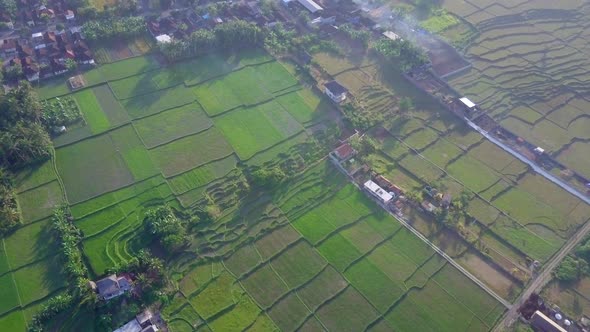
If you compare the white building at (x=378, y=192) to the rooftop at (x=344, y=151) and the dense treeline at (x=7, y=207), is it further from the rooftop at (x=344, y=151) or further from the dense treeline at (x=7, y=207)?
the dense treeline at (x=7, y=207)

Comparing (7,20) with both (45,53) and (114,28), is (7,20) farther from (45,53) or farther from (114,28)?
(114,28)

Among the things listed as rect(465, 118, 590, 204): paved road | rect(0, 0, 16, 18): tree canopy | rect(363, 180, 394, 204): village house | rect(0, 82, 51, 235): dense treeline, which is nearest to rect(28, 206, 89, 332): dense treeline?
rect(0, 82, 51, 235): dense treeline

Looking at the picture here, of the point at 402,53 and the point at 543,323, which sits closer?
the point at 543,323

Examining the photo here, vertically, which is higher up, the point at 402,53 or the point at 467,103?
the point at 402,53

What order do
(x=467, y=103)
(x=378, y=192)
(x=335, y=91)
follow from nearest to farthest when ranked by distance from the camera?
1. (x=378, y=192)
2. (x=335, y=91)
3. (x=467, y=103)

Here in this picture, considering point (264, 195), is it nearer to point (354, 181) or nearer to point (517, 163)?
point (354, 181)

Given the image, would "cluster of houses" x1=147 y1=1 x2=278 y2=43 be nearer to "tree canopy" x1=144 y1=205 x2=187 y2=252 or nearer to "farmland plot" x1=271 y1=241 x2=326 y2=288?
"tree canopy" x1=144 y1=205 x2=187 y2=252

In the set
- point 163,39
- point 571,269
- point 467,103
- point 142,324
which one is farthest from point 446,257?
point 163,39

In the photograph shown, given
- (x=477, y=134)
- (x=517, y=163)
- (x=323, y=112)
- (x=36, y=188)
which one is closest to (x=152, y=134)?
(x=36, y=188)
